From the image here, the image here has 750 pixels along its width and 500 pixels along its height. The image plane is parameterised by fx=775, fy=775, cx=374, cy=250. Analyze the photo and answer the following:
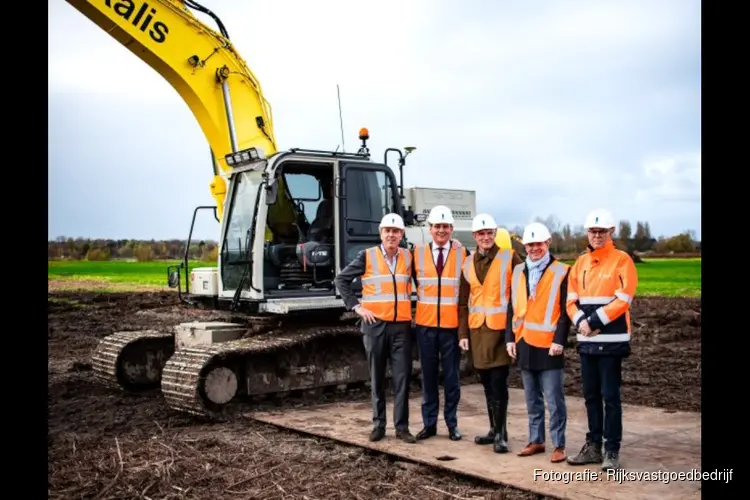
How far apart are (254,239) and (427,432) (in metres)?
2.97

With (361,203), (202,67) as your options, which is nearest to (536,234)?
(361,203)

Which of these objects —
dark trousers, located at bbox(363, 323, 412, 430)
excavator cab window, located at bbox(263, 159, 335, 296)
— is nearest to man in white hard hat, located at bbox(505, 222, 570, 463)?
dark trousers, located at bbox(363, 323, 412, 430)

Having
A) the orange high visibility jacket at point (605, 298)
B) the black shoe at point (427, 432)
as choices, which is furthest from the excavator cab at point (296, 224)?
the orange high visibility jacket at point (605, 298)

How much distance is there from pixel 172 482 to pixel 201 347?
260 centimetres

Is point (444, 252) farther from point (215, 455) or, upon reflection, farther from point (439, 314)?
point (215, 455)

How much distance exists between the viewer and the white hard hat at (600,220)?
223 inches

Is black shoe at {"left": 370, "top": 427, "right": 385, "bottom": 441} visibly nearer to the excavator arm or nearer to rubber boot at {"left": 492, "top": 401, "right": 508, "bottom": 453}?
rubber boot at {"left": 492, "top": 401, "right": 508, "bottom": 453}

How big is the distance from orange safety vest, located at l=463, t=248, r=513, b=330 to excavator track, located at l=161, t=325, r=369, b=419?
8.89 ft

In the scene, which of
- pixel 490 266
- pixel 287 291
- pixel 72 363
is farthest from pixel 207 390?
pixel 72 363

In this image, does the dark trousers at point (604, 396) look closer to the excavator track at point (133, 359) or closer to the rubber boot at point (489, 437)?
the rubber boot at point (489, 437)

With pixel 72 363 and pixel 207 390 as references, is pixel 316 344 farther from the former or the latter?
pixel 72 363

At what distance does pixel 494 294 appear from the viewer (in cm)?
632

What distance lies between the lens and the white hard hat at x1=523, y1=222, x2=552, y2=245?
5.99 m

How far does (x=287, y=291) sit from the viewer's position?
8617mm
